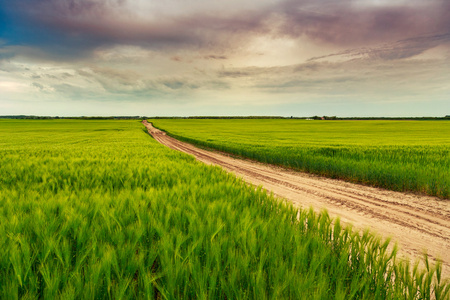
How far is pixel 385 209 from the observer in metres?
6.86

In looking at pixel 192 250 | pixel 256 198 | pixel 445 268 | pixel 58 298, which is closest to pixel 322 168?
pixel 445 268

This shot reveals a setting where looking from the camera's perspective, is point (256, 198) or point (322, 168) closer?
point (256, 198)

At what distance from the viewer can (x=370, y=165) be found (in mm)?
10383

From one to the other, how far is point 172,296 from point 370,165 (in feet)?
37.7

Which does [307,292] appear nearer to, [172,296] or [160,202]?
[172,296]

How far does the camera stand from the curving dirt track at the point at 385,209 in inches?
187

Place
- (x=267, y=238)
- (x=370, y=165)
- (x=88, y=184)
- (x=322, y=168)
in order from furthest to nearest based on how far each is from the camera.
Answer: (x=322, y=168) → (x=370, y=165) → (x=88, y=184) → (x=267, y=238)

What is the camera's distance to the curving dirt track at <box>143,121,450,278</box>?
475cm

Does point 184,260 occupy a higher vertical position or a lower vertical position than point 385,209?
higher

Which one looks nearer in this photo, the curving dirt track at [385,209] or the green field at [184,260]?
the green field at [184,260]

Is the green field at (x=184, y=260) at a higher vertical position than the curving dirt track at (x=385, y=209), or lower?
higher

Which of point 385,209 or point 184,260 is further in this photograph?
point 385,209

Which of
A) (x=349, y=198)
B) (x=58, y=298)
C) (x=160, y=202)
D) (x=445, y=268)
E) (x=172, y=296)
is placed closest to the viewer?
(x=58, y=298)

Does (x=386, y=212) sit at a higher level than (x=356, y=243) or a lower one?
lower
